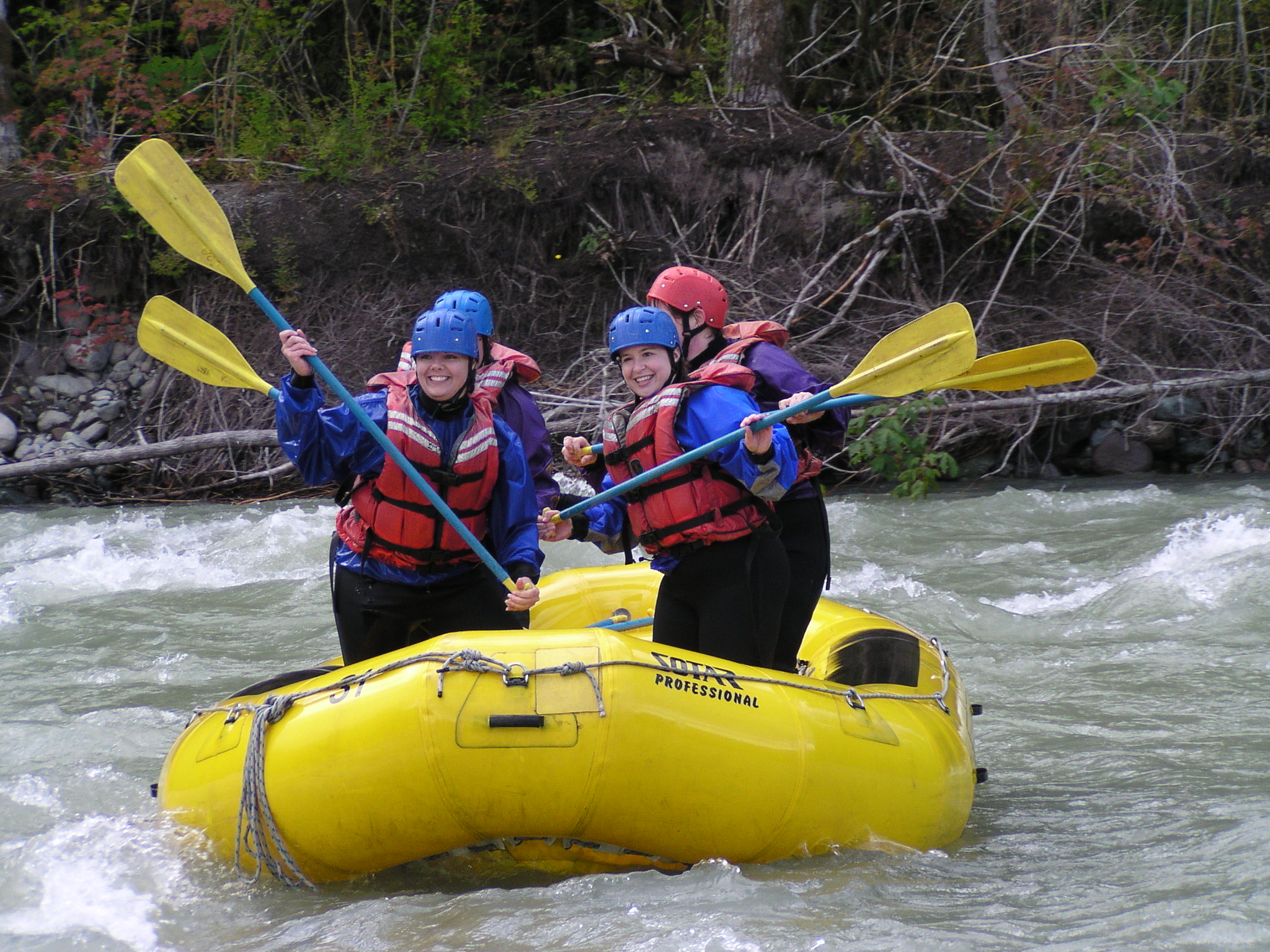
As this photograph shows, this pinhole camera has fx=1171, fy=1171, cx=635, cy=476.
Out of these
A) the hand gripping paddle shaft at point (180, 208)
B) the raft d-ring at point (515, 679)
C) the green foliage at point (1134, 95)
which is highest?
the green foliage at point (1134, 95)

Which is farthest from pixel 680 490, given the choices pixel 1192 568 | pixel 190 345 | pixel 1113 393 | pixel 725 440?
pixel 1113 393

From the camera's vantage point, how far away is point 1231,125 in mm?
7922

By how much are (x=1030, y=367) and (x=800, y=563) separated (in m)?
0.78

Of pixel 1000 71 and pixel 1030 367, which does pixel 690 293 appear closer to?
pixel 1030 367

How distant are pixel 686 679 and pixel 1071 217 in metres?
6.21

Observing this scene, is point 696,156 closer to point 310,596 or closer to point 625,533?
point 310,596

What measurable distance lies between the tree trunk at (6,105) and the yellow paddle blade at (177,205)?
694 centimetres

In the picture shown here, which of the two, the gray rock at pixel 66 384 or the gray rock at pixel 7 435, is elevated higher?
the gray rock at pixel 66 384

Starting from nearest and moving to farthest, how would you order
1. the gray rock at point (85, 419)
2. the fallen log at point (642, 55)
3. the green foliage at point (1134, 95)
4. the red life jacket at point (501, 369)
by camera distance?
the red life jacket at point (501, 369)
the green foliage at point (1134, 95)
the gray rock at point (85, 419)
the fallen log at point (642, 55)

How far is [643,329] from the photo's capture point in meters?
2.63

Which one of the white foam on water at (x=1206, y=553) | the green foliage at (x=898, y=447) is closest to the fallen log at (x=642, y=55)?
the green foliage at (x=898, y=447)

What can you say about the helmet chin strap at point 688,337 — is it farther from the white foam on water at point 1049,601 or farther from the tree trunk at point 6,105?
the tree trunk at point 6,105

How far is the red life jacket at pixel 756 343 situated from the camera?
2.78 meters

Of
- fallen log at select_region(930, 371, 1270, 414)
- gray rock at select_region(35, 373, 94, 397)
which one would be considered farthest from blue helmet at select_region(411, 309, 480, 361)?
gray rock at select_region(35, 373, 94, 397)
